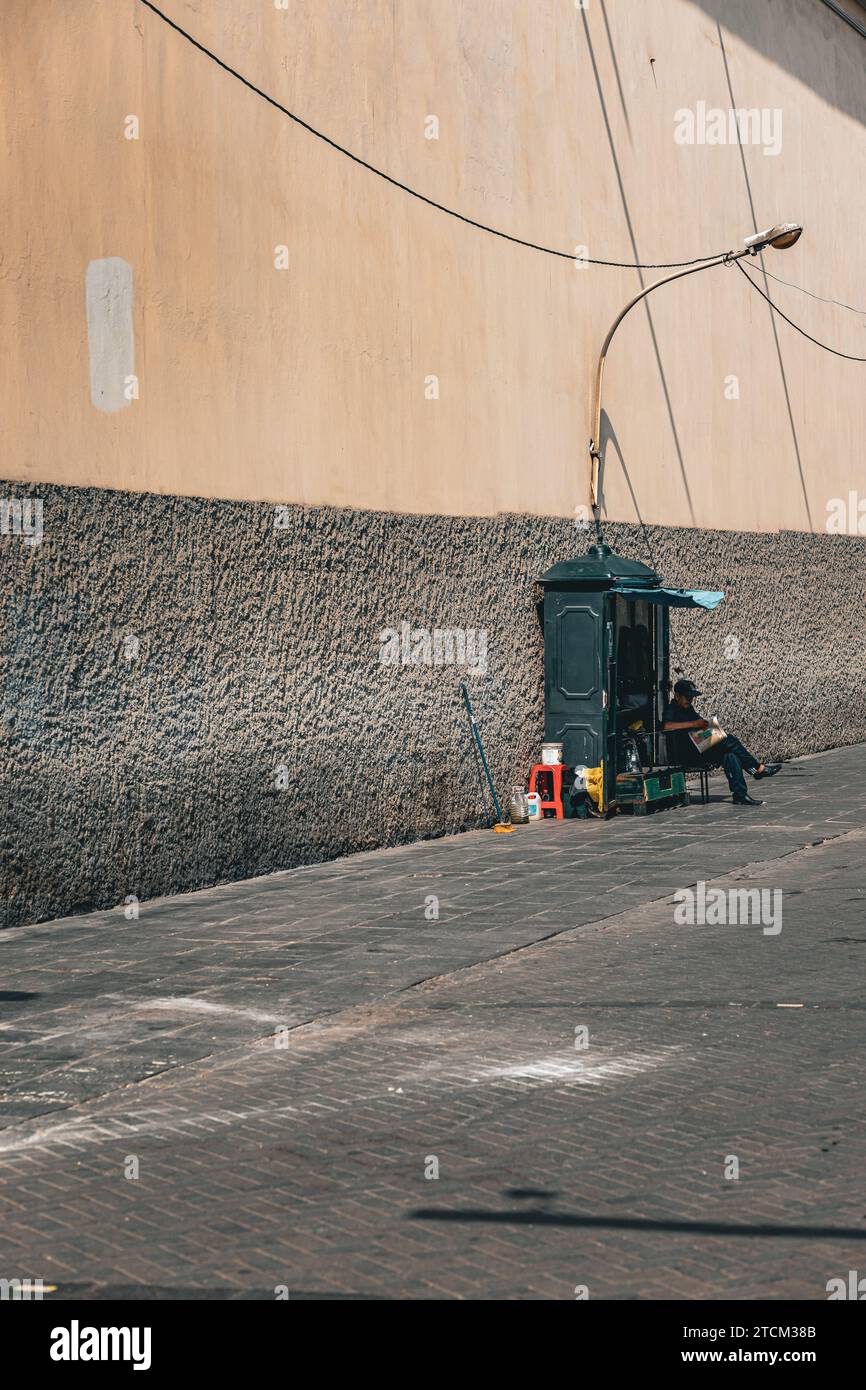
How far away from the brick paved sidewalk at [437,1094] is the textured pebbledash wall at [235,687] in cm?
64

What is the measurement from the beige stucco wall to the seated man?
228cm

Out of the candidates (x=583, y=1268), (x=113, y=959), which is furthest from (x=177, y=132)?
(x=583, y=1268)

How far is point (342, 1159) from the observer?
5.89 metres

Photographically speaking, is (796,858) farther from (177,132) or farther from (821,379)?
(821,379)

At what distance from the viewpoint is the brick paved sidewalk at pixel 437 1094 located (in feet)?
16.2

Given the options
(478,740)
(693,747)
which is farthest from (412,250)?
(693,747)

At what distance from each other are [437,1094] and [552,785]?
29.7 feet

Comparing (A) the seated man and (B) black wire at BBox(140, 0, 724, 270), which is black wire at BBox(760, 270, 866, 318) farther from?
(A) the seated man

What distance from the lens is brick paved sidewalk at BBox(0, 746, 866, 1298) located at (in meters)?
4.93

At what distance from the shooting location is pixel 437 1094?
22.1 ft

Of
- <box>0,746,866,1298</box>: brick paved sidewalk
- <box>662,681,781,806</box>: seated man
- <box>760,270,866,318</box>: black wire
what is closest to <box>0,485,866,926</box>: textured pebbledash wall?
<box>0,746,866,1298</box>: brick paved sidewalk

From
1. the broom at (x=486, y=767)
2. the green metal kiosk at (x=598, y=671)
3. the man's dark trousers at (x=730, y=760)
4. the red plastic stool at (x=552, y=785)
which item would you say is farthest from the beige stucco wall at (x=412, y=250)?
the man's dark trousers at (x=730, y=760)

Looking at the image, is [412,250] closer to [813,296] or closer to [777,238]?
[777,238]
